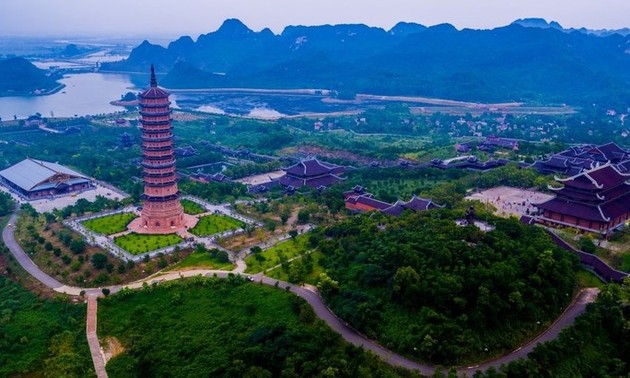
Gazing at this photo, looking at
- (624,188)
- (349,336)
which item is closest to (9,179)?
(349,336)

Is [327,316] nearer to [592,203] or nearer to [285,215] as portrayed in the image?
[285,215]

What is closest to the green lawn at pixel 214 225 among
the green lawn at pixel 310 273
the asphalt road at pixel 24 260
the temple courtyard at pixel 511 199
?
the green lawn at pixel 310 273

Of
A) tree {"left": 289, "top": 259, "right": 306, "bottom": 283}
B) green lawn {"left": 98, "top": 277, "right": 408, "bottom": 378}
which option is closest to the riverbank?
green lawn {"left": 98, "top": 277, "right": 408, "bottom": 378}

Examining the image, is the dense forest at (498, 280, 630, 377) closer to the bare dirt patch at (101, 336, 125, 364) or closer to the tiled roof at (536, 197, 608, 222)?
the tiled roof at (536, 197, 608, 222)

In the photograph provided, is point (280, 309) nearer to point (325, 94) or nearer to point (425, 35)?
point (325, 94)

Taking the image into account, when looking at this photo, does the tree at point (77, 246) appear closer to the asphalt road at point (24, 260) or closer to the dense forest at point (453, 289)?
the asphalt road at point (24, 260)

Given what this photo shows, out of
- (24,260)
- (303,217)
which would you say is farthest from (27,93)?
(303,217)

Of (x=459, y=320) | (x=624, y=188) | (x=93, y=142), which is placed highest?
(x=624, y=188)
